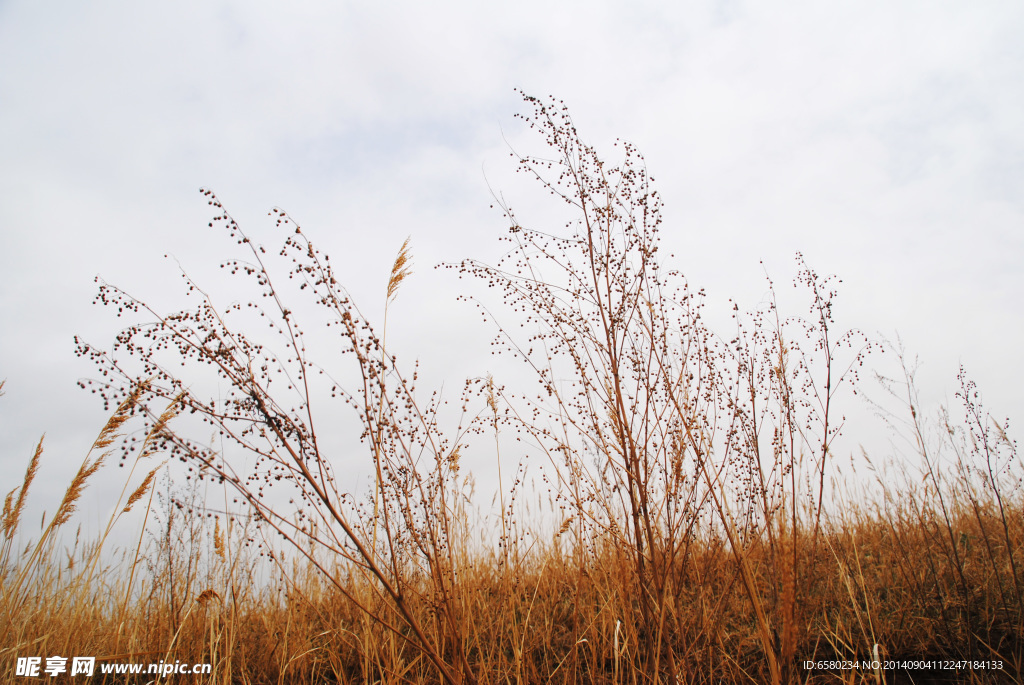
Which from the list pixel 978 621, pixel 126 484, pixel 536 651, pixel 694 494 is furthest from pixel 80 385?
pixel 978 621

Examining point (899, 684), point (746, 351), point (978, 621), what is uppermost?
point (746, 351)

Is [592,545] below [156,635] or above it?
above

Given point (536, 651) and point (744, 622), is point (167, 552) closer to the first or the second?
point (536, 651)

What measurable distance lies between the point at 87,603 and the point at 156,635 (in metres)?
0.88

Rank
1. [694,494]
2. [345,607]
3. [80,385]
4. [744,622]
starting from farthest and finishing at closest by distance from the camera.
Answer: [345,607]
[744,622]
[694,494]
[80,385]

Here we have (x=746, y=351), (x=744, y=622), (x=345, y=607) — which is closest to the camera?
(x=746, y=351)

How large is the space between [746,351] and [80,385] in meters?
2.66

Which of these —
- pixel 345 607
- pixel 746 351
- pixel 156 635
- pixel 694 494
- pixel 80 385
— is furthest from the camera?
pixel 345 607

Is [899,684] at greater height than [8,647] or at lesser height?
lesser

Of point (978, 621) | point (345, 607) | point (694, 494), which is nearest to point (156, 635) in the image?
point (345, 607)

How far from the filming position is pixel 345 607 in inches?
160

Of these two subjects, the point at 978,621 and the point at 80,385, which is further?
the point at 978,621

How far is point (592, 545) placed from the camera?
9.39 feet

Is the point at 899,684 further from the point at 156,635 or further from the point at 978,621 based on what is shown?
the point at 156,635
